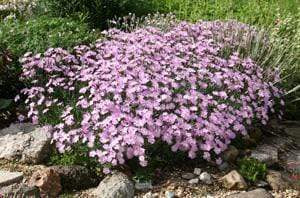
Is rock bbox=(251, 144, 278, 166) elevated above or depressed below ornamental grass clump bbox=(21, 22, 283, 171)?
below

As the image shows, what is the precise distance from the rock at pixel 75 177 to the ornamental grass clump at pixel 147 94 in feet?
Answer: 0.60

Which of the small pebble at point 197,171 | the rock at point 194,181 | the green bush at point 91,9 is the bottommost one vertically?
the rock at point 194,181

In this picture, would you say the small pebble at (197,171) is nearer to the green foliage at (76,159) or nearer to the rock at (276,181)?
the rock at (276,181)

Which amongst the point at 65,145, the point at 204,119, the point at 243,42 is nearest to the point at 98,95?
the point at 65,145

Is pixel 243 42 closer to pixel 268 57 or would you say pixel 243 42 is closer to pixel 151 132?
pixel 268 57

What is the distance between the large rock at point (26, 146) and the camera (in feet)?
17.8

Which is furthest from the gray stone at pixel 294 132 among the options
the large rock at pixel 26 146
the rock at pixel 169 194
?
the large rock at pixel 26 146

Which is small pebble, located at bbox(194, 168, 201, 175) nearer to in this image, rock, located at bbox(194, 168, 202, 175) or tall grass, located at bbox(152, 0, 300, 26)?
rock, located at bbox(194, 168, 202, 175)

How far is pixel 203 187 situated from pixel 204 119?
0.63m

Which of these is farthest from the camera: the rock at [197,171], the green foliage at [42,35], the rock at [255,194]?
the green foliage at [42,35]

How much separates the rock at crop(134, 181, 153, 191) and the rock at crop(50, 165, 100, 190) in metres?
0.36

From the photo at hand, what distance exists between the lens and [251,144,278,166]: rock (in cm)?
559

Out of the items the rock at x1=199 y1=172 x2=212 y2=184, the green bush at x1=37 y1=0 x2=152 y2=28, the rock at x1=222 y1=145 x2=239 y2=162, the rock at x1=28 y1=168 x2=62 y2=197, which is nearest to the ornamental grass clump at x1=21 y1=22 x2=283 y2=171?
the rock at x1=222 y1=145 x2=239 y2=162

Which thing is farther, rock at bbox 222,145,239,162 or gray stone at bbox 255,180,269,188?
rock at bbox 222,145,239,162
